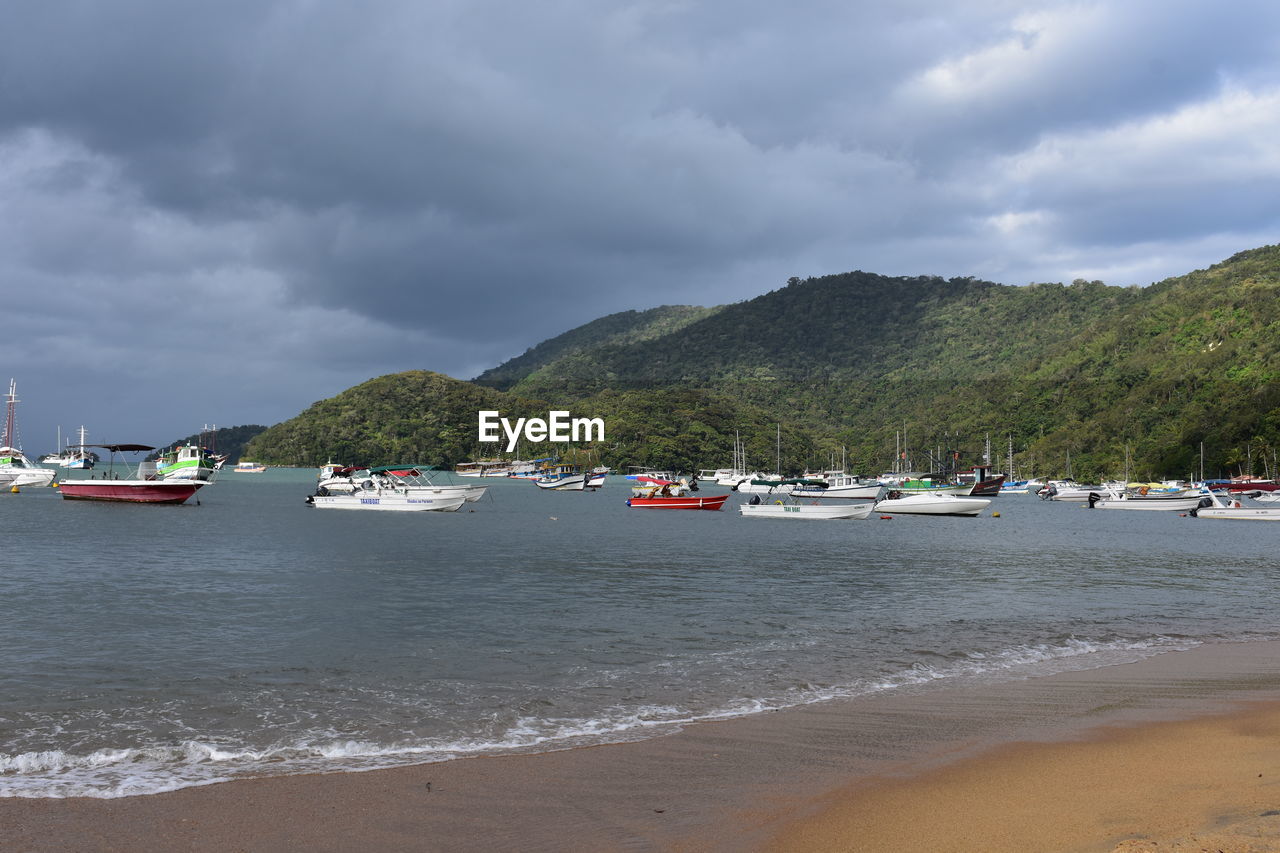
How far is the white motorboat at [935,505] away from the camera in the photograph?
70.7 m

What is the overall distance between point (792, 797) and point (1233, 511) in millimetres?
79139

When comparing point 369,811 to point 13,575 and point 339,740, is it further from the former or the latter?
point 13,575

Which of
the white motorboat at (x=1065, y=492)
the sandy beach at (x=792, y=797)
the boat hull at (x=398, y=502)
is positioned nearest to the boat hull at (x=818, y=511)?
the boat hull at (x=398, y=502)

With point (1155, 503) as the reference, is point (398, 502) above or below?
above

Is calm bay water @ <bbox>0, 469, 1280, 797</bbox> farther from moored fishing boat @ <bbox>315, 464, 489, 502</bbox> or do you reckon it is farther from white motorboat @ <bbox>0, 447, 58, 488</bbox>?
white motorboat @ <bbox>0, 447, 58, 488</bbox>

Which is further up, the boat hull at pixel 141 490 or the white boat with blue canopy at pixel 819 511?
the boat hull at pixel 141 490

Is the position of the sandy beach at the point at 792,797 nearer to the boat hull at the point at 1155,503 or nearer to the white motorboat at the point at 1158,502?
the white motorboat at the point at 1158,502

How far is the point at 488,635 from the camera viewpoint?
58.2ft

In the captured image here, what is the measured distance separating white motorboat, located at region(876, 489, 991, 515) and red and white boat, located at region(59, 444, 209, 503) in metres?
59.5

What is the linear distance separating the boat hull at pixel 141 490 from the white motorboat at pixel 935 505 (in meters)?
59.3

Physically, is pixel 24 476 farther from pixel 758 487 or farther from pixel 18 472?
pixel 758 487

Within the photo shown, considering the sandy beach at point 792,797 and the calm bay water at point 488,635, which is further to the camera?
the calm bay water at point 488,635

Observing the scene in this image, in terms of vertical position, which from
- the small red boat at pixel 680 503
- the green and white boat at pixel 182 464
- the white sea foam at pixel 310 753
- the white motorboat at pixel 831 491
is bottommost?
the small red boat at pixel 680 503

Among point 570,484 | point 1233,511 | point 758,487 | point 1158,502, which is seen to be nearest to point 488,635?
point 1233,511
